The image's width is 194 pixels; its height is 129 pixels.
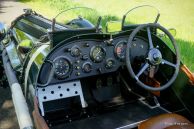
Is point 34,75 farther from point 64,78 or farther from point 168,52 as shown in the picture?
point 168,52

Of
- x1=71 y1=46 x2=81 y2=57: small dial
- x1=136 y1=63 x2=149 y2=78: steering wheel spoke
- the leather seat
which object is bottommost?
the leather seat

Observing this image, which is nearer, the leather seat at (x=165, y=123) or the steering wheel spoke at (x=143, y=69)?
the leather seat at (x=165, y=123)

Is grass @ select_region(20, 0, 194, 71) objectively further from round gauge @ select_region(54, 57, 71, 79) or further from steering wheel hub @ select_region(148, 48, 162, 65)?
round gauge @ select_region(54, 57, 71, 79)

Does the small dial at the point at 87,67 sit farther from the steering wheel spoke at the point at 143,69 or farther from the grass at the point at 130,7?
the grass at the point at 130,7

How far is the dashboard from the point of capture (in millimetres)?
3899

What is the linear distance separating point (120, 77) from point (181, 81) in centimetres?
99

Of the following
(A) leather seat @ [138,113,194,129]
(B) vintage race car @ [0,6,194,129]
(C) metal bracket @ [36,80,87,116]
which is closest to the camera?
(A) leather seat @ [138,113,194,129]

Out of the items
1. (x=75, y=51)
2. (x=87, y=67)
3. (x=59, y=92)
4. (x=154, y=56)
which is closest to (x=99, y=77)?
(x=87, y=67)

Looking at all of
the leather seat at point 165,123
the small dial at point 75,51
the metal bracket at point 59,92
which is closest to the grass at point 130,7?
the metal bracket at point 59,92

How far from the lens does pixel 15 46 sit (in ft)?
16.5

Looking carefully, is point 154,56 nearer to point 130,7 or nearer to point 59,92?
point 59,92

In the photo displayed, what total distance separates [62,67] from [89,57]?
0.38 metres

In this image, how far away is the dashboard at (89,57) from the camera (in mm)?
3899

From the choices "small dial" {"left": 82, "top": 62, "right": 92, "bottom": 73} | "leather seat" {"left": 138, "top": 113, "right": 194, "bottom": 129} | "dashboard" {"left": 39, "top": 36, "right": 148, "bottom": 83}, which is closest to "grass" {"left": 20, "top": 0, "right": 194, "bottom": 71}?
"dashboard" {"left": 39, "top": 36, "right": 148, "bottom": 83}
